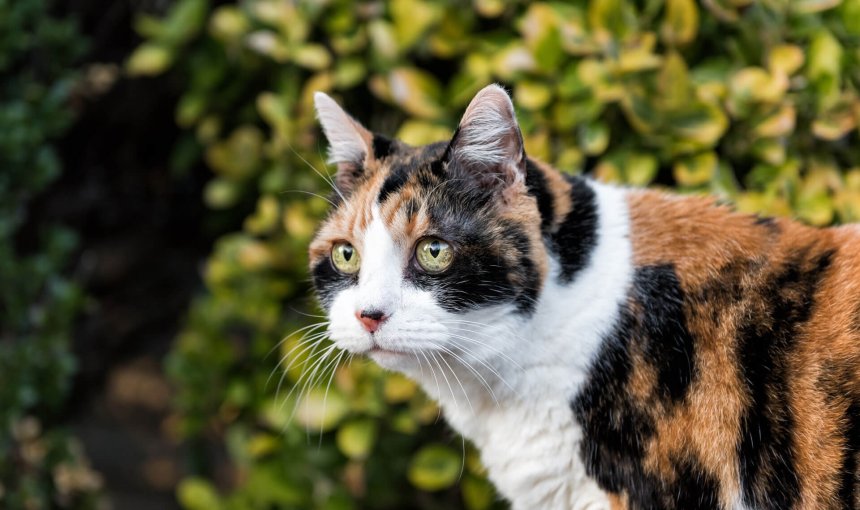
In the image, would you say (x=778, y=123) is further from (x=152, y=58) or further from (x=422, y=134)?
(x=152, y=58)

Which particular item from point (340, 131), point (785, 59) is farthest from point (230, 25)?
point (785, 59)

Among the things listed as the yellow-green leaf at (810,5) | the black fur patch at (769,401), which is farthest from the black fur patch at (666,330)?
the yellow-green leaf at (810,5)

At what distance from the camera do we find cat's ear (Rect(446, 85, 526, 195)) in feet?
5.77

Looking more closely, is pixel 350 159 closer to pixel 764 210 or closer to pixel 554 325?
pixel 554 325

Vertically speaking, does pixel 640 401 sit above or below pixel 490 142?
below

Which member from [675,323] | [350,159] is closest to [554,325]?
[675,323]

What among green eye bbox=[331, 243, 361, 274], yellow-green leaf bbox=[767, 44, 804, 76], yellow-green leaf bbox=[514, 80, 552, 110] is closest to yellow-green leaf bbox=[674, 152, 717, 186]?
yellow-green leaf bbox=[767, 44, 804, 76]

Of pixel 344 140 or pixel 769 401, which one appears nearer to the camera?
pixel 769 401

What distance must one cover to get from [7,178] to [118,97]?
45.5 inches

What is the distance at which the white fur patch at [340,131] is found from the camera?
202 cm

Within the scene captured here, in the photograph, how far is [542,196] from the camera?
1.95 m

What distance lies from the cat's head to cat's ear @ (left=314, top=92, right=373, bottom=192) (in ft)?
0.55

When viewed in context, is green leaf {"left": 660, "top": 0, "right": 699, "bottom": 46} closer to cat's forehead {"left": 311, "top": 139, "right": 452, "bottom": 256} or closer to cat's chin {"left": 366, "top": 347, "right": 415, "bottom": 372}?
cat's forehead {"left": 311, "top": 139, "right": 452, "bottom": 256}

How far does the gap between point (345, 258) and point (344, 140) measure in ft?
0.98
